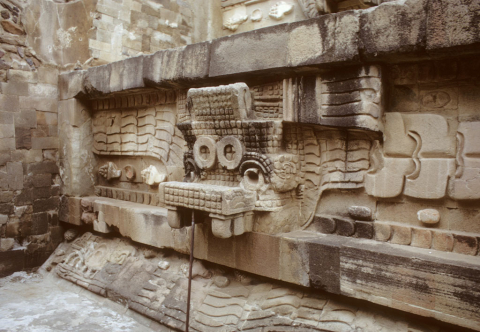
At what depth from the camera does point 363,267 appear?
2.79m

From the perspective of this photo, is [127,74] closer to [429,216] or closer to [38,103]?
[38,103]

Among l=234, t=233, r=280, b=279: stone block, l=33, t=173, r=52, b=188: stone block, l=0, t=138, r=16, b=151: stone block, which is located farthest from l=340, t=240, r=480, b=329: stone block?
l=0, t=138, r=16, b=151: stone block

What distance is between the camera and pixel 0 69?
4820 mm

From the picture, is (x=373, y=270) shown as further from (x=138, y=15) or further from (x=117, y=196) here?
(x=138, y=15)

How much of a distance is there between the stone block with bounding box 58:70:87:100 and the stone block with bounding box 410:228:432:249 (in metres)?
4.35

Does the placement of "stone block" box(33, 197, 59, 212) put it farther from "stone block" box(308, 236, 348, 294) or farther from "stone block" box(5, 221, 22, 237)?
"stone block" box(308, 236, 348, 294)

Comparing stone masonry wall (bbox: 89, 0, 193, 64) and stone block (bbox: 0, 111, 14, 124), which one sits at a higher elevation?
stone masonry wall (bbox: 89, 0, 193, 64)

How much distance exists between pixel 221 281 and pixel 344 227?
128 centimetres

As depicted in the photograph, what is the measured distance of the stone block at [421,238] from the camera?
276cm

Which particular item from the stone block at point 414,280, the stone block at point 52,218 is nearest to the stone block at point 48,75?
the stone block at point 52,218

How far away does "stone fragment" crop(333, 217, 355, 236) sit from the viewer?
10.3 ft

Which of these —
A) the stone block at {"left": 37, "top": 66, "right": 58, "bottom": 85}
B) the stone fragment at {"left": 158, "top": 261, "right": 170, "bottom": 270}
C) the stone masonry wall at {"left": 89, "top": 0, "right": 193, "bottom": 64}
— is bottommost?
the stone fragment at {"left": 158, "top": 261, "right": 170, "bottom": 270}

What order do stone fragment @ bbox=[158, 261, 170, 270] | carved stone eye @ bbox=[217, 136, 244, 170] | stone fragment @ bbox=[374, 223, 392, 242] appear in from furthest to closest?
stone fragment @ bbox=[158, 261, 170, 270], carved stone eye @ bbox=[217, 136, 244, 170], stone fragment @ bbox=[374, 223, 392, 242]

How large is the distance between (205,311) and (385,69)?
254 centimetres
